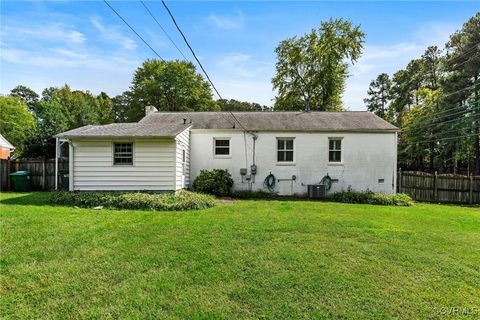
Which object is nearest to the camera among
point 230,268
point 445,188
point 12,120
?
point 230,268

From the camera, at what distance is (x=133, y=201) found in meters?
9.59

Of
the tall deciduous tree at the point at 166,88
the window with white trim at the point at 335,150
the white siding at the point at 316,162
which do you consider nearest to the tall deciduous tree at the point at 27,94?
the tall deciduous tree at the point at 166,88

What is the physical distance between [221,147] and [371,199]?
7.56 m

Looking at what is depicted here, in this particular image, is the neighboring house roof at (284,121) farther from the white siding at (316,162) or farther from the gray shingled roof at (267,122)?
the white siding at (316,162)

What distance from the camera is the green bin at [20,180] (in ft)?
45.6

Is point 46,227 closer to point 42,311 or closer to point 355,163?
point 42,311

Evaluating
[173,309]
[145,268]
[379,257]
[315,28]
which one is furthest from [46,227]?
[315,28]

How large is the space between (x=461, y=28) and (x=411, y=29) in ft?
81.0

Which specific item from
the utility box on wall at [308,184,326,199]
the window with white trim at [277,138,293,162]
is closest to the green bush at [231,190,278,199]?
the utility box on wall at [308,184,326,199]

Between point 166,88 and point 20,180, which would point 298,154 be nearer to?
point 20,180

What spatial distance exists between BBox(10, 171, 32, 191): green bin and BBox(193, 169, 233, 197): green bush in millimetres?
8442

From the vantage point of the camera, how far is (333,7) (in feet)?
26.1

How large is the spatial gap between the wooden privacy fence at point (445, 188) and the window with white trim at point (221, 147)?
1030 centimetres

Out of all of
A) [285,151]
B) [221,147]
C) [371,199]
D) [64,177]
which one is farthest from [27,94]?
[371,199]
